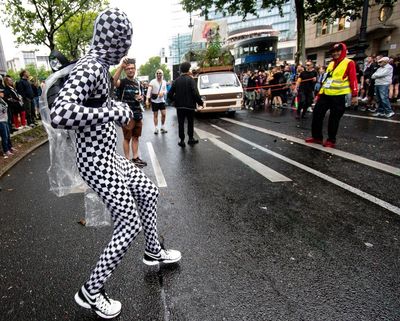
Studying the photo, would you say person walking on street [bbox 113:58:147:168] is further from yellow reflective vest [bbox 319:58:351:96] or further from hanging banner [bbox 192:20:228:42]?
hanging banner [bbox 192:20:228:42]

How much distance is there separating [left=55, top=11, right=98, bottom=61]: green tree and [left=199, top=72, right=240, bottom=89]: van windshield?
12.8m

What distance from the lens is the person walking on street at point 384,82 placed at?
32.5ft

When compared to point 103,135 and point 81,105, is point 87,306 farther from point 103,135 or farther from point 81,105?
point 81,105

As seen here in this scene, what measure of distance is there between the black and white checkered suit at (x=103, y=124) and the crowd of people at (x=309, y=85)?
262 inches

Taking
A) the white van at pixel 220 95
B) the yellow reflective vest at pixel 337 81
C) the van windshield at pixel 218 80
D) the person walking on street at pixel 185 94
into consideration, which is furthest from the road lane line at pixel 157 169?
the van windshield at pixel 218 80

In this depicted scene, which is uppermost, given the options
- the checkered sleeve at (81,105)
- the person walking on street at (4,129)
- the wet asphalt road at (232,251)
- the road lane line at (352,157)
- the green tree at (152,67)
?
the green tree at (152,67)

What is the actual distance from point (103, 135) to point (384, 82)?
10938mm

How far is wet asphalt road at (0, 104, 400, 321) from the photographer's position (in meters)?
2.13

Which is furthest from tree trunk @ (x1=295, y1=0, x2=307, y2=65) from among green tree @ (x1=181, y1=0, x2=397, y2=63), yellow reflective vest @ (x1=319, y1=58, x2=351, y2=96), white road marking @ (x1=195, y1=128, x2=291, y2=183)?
yellow reflective vest @ (x1=319, y1=58, x2=351, y2=96)

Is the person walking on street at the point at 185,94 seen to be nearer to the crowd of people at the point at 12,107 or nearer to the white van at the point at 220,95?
the crowd of people at the point at 12,107

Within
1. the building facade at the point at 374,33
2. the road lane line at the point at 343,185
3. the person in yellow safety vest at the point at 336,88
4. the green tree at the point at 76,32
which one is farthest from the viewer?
the green tree at the point at 76,32

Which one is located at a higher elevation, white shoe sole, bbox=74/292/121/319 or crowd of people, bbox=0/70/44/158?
crowd of people, bbox=0/70/44/158

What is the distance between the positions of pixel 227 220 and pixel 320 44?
36.6 metres

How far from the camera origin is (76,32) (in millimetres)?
A: 26703
